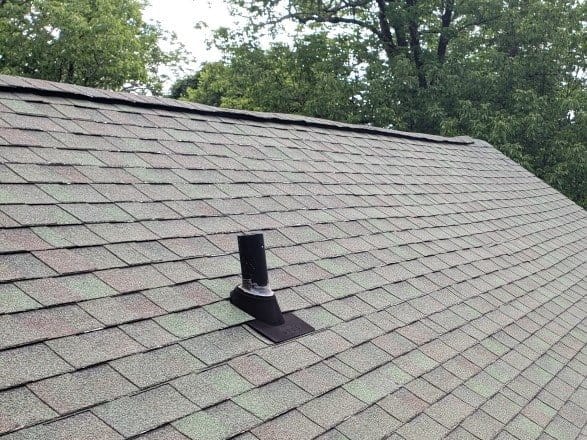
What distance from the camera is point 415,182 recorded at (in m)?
7.17

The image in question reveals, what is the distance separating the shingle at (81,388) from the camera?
6.27 feet

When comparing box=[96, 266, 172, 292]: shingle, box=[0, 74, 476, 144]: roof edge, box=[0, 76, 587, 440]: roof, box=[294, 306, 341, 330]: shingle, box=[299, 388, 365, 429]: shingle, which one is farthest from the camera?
box=[0, 74, 476, 144]: roof edge

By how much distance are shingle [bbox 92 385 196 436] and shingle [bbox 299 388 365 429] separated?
0.58 metres

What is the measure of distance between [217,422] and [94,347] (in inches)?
21.1

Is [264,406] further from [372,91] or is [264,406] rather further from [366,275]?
[372,91]

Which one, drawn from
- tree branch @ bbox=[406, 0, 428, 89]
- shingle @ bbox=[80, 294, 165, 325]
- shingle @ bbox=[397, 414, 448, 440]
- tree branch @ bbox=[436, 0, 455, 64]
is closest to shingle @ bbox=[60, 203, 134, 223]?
shingle @ bbox=[80, 294, 165, 325]

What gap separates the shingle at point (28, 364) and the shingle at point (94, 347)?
0.15 ft

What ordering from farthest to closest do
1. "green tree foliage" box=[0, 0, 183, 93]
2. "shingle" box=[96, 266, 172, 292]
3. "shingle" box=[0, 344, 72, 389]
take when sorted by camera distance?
1. "green tree foliage" box=[0, 0, 183, 93]
2. "shingle" box=[96, 266, 172, 292]
3. "shingle" box=[0, 344, 72, 389]

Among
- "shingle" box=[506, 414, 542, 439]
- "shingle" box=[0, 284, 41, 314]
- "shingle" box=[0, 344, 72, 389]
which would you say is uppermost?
"shingle" box=[0, 284, 41, 314]

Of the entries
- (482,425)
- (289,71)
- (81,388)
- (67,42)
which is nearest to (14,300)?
(81,388)

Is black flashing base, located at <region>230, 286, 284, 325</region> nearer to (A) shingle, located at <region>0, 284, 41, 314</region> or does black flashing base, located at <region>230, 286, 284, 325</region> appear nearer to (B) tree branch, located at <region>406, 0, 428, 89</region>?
(A) shingle, located at <region>0, 284, 41, 314</region>

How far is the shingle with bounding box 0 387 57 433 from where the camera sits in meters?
1.74

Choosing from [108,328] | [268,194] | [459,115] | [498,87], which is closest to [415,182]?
[268,194]

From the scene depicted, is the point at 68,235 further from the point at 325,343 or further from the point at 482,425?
the point at 482,425
